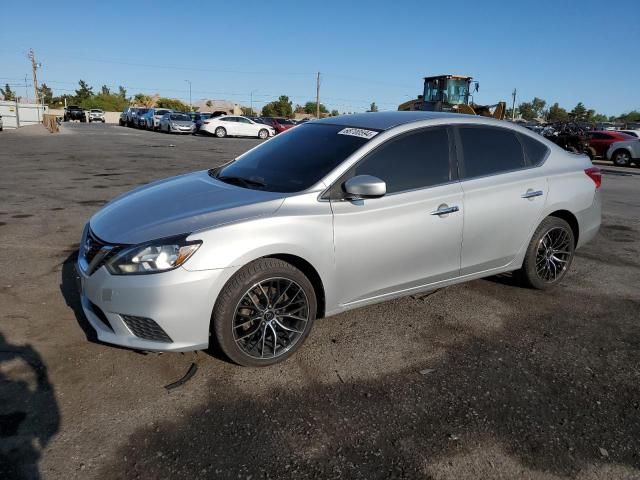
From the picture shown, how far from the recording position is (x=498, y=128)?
4.61 meters

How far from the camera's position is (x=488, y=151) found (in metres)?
4.46

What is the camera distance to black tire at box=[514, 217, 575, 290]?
15.5 feet

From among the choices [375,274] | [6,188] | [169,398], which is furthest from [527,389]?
[6,188]

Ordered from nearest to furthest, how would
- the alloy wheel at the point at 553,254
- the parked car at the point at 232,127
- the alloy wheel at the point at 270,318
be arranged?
the alloy wheel at the point at 270,318
the alloy wheel at the point at 553,254
the parked car at the point at 232,127

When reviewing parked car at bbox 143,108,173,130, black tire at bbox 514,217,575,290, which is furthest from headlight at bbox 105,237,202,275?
parked car at bbox 143,108,173,130

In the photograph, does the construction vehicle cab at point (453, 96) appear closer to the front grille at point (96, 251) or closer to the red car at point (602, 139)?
the red car at point (602, 139)

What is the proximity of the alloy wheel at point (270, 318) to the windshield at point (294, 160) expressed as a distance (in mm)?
727

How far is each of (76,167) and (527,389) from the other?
43.8 feet

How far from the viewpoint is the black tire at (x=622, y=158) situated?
2159cm

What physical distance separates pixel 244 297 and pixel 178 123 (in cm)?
3502

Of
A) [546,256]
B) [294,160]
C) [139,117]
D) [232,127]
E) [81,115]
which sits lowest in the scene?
[546,256]

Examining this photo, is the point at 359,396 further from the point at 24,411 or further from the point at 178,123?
the point at 178,123

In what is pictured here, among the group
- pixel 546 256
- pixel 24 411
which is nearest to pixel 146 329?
pixel 24 411

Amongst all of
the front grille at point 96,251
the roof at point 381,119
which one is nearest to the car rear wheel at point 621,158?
the roof at point 381,119
